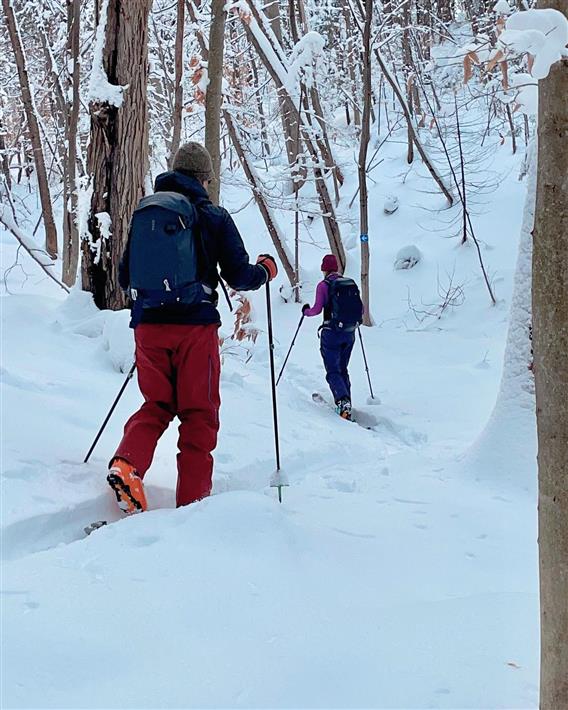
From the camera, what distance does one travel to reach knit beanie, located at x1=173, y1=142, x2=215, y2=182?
3645mm

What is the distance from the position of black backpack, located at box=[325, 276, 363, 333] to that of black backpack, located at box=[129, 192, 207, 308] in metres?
4.51

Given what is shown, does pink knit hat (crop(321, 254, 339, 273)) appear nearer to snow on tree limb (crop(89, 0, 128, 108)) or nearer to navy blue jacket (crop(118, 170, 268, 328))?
snow on tree limb (crop(89, 0, 128, 108))

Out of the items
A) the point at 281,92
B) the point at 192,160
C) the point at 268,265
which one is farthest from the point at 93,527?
the point at 281,92

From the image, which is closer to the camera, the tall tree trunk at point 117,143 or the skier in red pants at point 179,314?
the skier in red pants at point 179,314

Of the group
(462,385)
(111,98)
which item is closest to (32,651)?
(111,98)

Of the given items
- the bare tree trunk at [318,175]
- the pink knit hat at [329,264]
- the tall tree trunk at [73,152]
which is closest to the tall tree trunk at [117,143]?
the pink knit hat at [329,264]

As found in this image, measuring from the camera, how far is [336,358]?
8.05 metres

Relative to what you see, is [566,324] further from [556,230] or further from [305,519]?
[305,519]

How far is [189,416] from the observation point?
356 centimetres

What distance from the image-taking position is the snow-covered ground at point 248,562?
1993 mm

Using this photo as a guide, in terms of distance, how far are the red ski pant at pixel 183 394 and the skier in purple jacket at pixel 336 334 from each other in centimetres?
439

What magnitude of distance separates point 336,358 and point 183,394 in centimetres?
464

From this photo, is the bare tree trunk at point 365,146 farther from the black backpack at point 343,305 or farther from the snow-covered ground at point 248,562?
the snow-covered ground at point 248,562

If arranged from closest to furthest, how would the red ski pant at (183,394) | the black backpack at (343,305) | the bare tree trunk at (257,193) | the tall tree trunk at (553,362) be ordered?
1. the tall tree trunk at (553,362)
2. the red ski pant at (183,394)
3. the black backpack at (343,305)
4. the bare tree trunk at (257,193)
